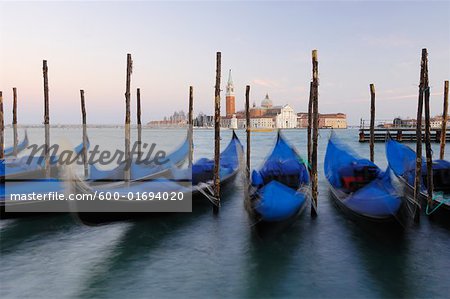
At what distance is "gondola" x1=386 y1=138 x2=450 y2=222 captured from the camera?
868 centimetres

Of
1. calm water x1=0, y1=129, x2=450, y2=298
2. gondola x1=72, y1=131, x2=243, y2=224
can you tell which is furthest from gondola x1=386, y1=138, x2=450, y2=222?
gondola x1=72, y1=131, x2=243, y2=224

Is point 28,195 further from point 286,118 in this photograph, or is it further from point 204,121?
point 204,121

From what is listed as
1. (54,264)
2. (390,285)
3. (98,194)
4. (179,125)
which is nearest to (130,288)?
(54,264)

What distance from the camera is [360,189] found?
8570 mm

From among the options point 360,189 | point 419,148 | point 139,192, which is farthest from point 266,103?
point 139,192

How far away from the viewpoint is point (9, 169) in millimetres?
11945

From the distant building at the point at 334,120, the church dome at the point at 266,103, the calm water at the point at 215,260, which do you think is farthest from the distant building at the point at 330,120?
the calm water at the point at 215,260

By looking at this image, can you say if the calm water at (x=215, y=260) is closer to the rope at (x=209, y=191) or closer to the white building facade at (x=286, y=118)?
the rope at (x=209, y=191)

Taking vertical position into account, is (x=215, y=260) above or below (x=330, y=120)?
below

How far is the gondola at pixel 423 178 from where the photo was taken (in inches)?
342

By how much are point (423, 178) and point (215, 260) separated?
6997 mm

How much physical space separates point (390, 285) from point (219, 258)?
3089mm

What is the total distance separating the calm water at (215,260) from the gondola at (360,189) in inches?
17.6

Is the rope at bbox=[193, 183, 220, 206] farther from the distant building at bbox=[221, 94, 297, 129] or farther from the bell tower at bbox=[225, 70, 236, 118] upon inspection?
the bell tower at bbox=[225, 70, 236, 118]
